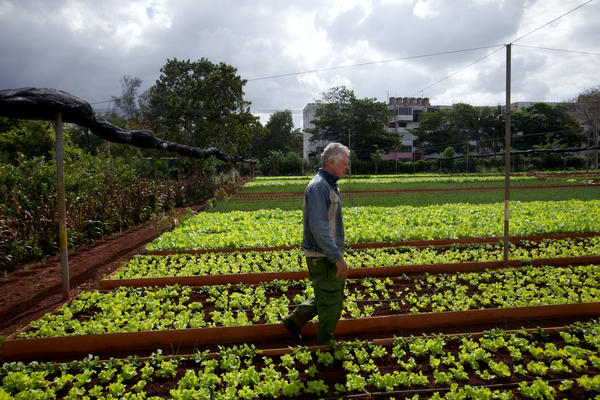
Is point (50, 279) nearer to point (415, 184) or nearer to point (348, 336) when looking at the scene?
point (348, 336)

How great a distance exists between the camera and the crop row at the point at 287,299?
4168 mm

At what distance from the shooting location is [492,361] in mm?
3250

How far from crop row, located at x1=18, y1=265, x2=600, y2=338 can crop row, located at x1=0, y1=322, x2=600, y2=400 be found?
0.66m

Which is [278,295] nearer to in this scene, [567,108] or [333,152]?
→ [333,152]

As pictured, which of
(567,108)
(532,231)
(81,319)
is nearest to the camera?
(81,319)

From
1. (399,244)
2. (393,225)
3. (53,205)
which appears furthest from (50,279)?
(393,225)

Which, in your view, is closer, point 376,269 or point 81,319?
point 81,319

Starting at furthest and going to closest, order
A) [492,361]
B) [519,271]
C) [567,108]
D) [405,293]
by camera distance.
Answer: [567,108]
[519,271]
[405,293]
[492,361]

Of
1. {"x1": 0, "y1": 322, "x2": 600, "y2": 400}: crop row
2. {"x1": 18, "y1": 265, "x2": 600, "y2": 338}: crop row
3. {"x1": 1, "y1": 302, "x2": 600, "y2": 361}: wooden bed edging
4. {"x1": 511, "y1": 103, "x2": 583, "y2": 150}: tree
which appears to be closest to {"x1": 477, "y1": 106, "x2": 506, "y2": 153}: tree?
{"x1": 511, "y1": 103, "x2": 583, "y2": 150}: tree

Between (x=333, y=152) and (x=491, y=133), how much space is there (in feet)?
221

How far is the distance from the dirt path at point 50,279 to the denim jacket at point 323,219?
391cm

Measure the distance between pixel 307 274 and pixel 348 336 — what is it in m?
1.78

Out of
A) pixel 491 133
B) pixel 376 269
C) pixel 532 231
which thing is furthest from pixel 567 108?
pixel 376 269

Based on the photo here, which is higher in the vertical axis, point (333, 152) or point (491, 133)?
point (491, 133)
